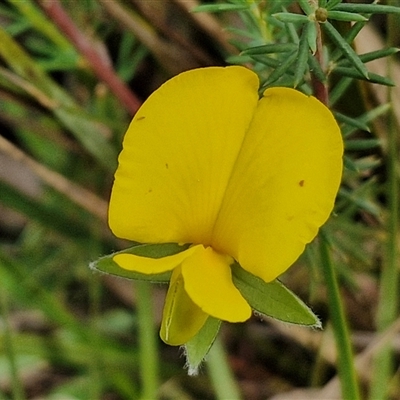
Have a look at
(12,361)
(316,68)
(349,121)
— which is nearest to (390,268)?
(349,121)

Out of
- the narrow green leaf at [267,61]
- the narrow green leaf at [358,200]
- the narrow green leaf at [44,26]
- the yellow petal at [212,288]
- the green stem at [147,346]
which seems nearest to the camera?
the yellow petal at [212,288]

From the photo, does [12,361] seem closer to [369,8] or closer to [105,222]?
[105,222]

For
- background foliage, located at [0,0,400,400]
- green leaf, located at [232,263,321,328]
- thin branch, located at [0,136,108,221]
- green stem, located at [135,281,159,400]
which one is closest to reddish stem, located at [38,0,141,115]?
background foliage, located at [0,0,400,400]

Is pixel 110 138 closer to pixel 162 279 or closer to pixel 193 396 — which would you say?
pixel 193 396

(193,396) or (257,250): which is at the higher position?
(257,250)

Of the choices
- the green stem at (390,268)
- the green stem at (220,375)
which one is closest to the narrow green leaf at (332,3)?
the green stem at (390,268)

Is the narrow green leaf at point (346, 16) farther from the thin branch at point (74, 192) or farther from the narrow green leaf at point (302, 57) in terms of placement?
the thin branch at point (74, 192)

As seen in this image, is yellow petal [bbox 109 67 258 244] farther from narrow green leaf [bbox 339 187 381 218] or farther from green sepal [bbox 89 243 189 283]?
narrow green leaf [bbox 339 187 381 218]

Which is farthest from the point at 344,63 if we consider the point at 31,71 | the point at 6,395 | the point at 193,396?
the point at 6,395
